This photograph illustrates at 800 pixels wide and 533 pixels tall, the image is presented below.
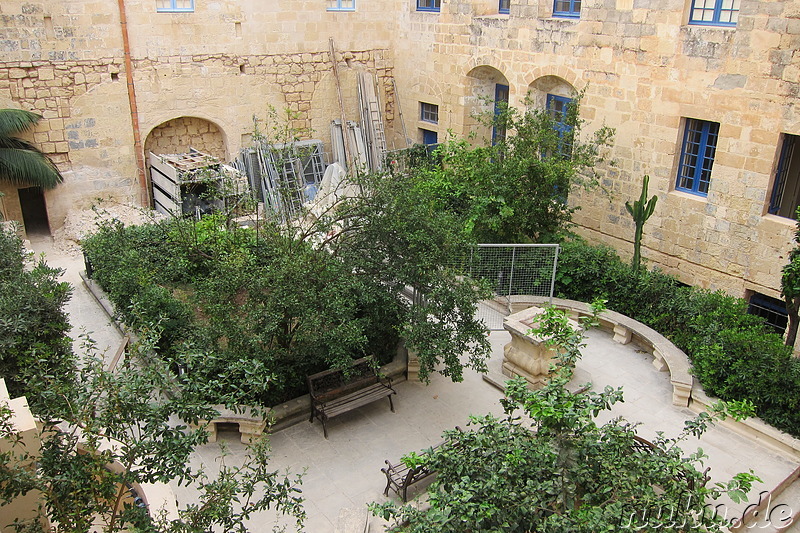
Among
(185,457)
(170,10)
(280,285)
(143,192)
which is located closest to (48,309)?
(280,285)

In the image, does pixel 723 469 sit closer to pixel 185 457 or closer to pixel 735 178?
pixel 735 178

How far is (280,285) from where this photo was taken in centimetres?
765

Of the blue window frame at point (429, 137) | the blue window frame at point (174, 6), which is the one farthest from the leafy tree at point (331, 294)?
the blue window frame at point (429, 137)

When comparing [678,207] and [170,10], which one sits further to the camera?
[170,10]

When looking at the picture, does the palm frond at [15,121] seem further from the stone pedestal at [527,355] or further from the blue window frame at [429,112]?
the stone pedestal at [527,355]

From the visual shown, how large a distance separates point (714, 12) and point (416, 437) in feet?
26.8

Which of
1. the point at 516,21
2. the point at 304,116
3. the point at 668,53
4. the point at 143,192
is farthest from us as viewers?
the point at 304,116

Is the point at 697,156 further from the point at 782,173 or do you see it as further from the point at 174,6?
the point at 174,6

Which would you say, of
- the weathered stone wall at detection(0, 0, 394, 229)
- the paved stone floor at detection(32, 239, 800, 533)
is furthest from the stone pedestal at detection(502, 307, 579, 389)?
the weathered stone wall at detection(0, 0, 394, 229)

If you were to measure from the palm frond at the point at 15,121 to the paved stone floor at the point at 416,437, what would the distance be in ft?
16.7

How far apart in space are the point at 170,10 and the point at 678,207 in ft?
36.2

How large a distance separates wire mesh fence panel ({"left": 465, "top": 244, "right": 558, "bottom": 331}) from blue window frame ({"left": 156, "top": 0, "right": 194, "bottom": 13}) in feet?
28.8

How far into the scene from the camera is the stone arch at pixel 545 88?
1369cm

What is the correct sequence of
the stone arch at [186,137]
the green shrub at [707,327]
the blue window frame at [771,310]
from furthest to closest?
the stone arch at [186,137], the blue window frame at [771,310], the green shrub at [707,327]
